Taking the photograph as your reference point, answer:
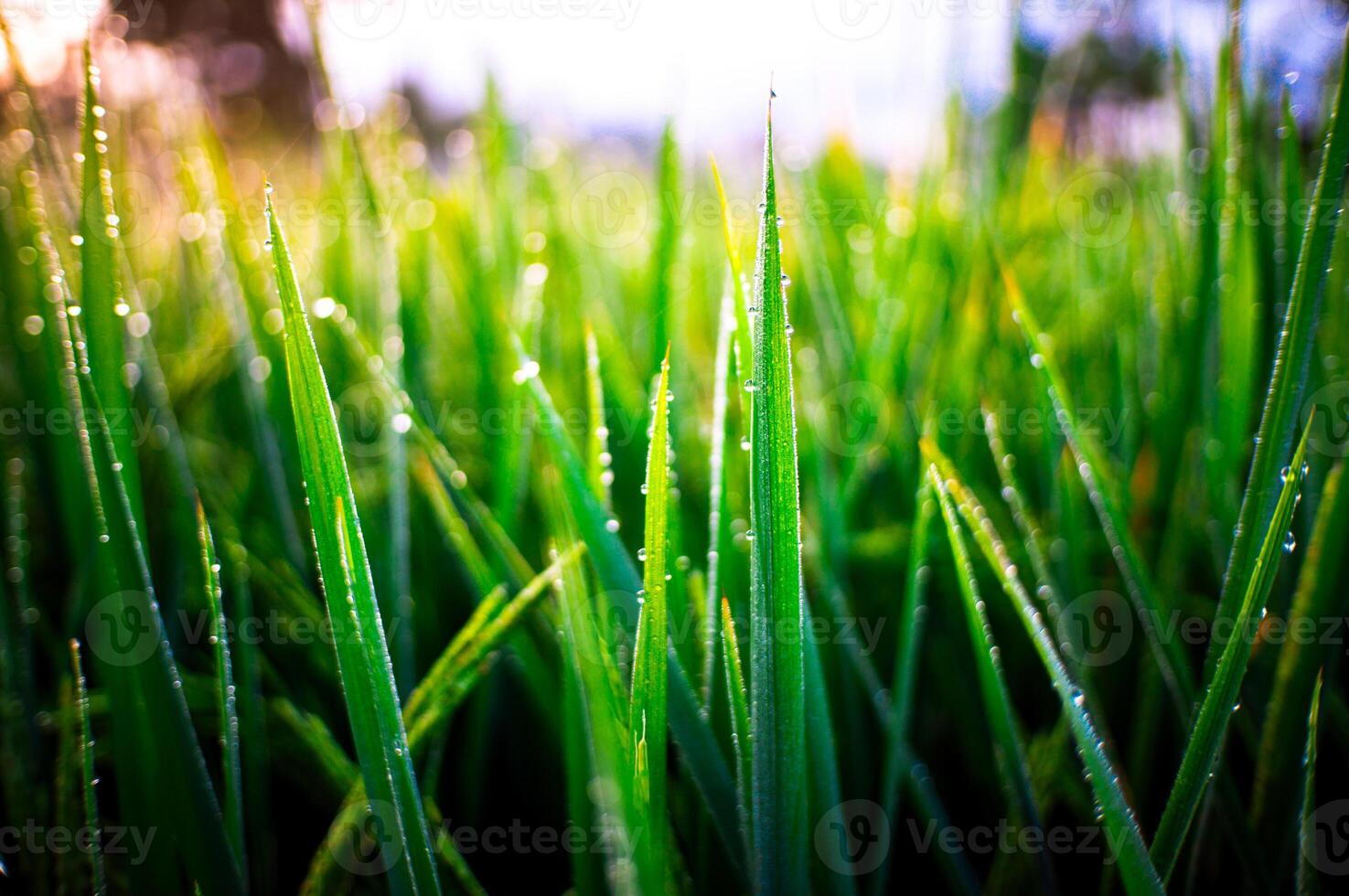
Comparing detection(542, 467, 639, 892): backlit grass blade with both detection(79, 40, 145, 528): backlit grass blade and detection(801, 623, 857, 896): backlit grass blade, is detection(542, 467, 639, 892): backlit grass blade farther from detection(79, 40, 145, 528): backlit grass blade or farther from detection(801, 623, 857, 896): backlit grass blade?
detection(79, 40, 145, 528): backlit grass blade

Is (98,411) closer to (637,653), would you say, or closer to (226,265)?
(637,653)

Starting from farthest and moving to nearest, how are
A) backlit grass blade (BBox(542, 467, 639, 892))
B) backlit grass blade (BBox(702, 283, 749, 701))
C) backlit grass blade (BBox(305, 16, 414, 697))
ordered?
backlit grass blade (BBox(305, 16, 414, 697)), backlit grass blade (BBox(702, 283, 749, 701)), backlit grass blade (BBox(542, 467, 639, 892))

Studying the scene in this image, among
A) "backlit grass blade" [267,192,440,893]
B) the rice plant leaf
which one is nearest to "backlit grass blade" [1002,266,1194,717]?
the rice plant leaf

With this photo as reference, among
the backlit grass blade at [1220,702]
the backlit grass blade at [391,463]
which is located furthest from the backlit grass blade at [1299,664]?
the backlit grass blade at [391,463]

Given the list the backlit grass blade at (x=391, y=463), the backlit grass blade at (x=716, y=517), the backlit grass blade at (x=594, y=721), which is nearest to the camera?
the backlit grass blade at (x=594, y=721)

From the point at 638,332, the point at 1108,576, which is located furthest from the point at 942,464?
the point at 638,332

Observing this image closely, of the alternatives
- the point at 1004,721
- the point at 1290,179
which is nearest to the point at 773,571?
the point at 1004,721

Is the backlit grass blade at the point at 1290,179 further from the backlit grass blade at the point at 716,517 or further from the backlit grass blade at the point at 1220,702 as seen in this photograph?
the backlit grass blade at the point at 716,517

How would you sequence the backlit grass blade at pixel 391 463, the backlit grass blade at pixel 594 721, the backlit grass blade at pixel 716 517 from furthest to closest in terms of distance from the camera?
the backlit grass blade at pixel 391 463 < the backlit grass blade at pixel 716 517 < the backlit grass blade at pixel 594 721

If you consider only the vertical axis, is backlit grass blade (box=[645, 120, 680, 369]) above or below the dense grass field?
above
